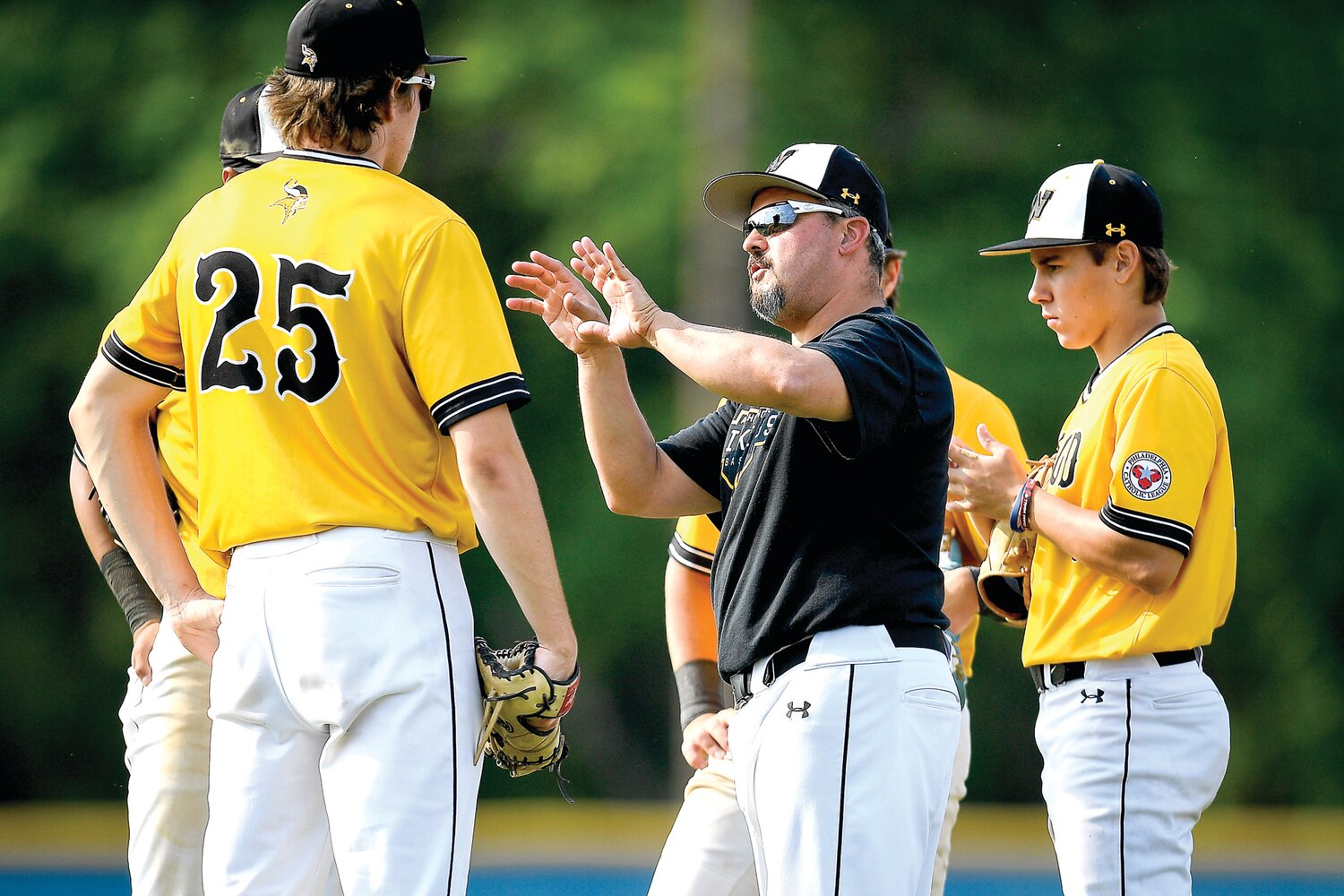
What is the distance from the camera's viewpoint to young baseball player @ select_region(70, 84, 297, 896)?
3.87 meters

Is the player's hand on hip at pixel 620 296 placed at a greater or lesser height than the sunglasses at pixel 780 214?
lesser

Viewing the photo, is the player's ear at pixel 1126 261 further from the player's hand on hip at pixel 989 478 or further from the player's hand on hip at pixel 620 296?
the player's hand on hip at pixel 620 296

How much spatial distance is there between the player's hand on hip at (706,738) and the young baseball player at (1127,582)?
0.81 m

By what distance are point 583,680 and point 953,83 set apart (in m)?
6.08

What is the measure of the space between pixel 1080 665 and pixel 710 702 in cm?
101

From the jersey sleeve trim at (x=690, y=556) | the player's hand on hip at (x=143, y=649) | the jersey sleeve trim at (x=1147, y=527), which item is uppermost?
the jersey sleeve trim at (x=1147, y=527)

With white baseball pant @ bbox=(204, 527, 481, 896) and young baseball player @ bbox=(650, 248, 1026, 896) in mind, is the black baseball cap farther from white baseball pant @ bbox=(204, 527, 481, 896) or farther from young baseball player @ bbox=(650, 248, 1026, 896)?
young baseball player @ bbox=(650, 248, 1026, 896)

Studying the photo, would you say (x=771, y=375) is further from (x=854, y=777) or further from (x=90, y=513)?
(x=90, y=513)

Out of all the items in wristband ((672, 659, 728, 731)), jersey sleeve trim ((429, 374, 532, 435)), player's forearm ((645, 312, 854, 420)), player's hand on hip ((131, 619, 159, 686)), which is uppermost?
player's forearm ((645, 312, 854, 420))

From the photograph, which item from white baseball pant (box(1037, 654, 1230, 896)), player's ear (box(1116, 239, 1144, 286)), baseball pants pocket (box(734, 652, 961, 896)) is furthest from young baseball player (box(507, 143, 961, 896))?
player's ear (box(1116, 239, 1144, 286))

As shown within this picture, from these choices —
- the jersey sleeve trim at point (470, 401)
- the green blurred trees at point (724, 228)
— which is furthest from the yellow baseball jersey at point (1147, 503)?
the green blurred trees at point (724, 228)

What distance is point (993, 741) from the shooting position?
12.9m

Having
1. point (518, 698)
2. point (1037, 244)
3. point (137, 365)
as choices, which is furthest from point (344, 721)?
point (1037, 244)

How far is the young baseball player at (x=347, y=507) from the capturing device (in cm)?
296
